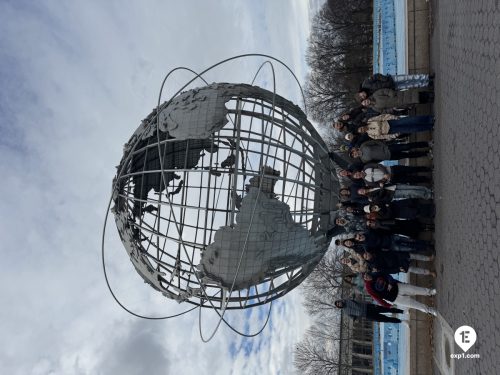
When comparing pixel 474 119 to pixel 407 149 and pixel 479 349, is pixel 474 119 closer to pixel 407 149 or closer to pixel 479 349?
pixel 407 149

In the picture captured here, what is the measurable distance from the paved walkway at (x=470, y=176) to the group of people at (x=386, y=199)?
39 cm

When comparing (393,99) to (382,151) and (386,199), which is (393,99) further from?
(386,199)

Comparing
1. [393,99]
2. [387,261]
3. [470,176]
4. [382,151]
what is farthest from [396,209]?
[393,99]

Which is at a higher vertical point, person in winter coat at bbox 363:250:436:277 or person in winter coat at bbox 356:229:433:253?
person in winter coat at bbox 356:229:433:253

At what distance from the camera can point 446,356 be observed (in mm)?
6816

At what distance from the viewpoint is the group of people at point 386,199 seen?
6883mm

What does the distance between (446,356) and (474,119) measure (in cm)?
432

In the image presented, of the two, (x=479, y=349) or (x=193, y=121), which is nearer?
(x=479, y=349)

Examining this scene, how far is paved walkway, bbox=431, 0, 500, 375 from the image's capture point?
4805mm

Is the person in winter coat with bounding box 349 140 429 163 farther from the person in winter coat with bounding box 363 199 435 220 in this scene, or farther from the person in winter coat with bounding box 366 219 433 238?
the person in winter coat with bounding box 366 219 433 238

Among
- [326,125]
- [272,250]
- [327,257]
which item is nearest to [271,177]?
[272,250]

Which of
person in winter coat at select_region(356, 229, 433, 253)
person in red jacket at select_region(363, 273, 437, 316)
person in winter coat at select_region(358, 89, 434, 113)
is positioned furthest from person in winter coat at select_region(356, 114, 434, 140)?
person in red jacket at select_region(363, 273, 437, 316)

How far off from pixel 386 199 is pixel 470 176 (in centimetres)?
153

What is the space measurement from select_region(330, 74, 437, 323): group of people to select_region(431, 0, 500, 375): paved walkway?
1.28 feet
